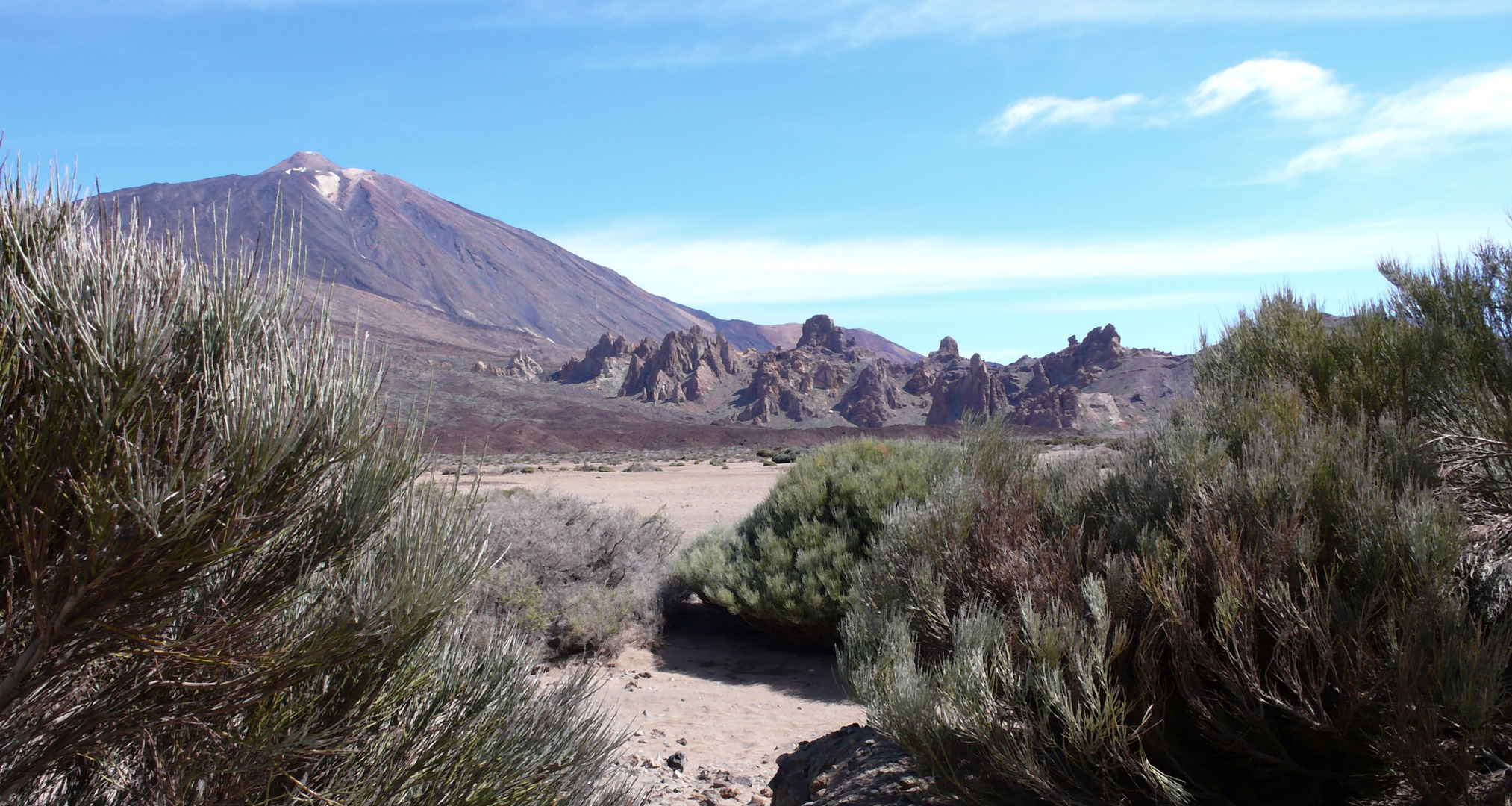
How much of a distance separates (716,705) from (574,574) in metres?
2.41

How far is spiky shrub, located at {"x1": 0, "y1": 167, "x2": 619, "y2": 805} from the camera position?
1.90 meters

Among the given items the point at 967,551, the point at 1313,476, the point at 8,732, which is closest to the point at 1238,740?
the point at 1313,476

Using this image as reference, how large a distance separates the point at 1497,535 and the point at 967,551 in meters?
2.34

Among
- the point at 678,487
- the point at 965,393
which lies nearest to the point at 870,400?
the point at 965,393

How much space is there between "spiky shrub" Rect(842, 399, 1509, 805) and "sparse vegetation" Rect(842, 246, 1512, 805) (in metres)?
0.01

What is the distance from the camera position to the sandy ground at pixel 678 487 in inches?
775

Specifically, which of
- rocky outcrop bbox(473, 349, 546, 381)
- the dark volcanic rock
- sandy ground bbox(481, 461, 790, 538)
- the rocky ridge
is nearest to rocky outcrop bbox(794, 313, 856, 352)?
the rocky ridge

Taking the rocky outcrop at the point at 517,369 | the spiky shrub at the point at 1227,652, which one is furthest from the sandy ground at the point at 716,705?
the rocky outcrop at the point at 517,369

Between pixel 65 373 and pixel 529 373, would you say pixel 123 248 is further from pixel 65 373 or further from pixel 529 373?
pixel 529 373

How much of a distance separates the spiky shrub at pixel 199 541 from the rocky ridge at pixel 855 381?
7255cm

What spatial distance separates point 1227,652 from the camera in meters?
3.07

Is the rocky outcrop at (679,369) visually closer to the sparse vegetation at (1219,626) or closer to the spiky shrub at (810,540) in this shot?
the spiky shrub at (810,540)

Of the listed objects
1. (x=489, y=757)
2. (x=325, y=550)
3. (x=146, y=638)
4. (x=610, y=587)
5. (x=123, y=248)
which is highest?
(x=123, y=248)

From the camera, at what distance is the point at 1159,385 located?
77.1 m
